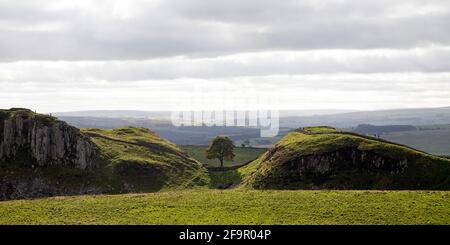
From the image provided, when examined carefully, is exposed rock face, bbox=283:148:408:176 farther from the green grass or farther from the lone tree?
the green grass

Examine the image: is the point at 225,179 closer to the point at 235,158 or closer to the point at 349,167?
the point at 349,167

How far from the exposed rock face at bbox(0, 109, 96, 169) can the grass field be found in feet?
137

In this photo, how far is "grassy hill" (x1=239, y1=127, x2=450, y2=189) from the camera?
303 ft

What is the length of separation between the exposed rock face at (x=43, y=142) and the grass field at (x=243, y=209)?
41.7 m

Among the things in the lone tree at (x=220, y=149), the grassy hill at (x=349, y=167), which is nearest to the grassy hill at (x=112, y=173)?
the lone tree at (x=220, y=149)

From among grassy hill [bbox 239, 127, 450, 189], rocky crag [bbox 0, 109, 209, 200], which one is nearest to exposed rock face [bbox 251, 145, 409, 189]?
grassy hill [bbox 239, 127, 450, 189]

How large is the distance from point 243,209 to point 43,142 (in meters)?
65.1

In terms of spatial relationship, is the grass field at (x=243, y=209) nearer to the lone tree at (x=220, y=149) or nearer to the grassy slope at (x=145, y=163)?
the grassy slope at (x=145, y=163)

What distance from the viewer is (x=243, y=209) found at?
62.9 meters

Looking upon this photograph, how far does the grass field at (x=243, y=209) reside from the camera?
187 ft

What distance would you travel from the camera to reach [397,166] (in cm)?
9594
